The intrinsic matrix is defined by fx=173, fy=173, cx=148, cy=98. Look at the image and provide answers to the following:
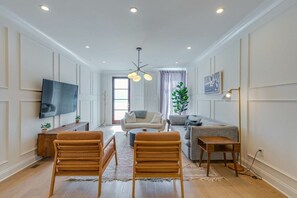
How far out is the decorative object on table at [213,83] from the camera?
436cm

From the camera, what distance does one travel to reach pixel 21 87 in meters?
3.19

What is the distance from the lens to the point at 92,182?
2.69 metres

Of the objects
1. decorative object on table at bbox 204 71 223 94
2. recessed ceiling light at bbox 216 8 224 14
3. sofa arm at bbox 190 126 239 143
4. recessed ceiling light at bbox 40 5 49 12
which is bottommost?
sofa arm at bbox 190 126 239 143

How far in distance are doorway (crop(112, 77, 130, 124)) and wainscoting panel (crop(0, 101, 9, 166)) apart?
18.8ft

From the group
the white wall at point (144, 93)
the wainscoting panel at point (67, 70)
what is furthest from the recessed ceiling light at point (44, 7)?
the white wall at point (144, 93)

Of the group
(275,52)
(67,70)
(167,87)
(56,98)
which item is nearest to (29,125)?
(56,98)

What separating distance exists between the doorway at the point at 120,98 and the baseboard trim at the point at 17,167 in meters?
4.99

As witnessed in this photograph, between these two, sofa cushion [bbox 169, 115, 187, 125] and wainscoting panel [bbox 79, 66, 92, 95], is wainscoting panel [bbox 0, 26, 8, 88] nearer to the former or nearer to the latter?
wainscoting panel [bbox 79, 66, 92, 95]

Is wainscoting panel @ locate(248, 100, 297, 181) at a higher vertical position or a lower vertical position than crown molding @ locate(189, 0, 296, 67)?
lower

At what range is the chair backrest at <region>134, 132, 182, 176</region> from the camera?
223 cm

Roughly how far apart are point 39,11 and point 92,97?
4.76 m

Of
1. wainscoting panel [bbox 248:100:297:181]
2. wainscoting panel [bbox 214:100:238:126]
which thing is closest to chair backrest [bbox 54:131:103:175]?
wainscoting panel [bbox 248:100:297:181]

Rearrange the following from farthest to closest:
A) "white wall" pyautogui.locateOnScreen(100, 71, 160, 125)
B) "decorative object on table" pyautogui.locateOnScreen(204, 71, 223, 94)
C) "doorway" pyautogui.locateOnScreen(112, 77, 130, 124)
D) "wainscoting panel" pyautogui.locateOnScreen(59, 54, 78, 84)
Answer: "doorway" pyautogui.locateOnScreen(112, 77, 130, 124) < "white wall" pyautogui.locateOnScreen(100, 71, 160, 125) < "wainscoting panel" pyautogui.locateOnScreen(59, 54, 78, 84) < "decorative object on table" pyautogui.locateOnScreen(204, 71, 223, 94)

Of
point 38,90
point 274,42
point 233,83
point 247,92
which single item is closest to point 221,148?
point 247,92
